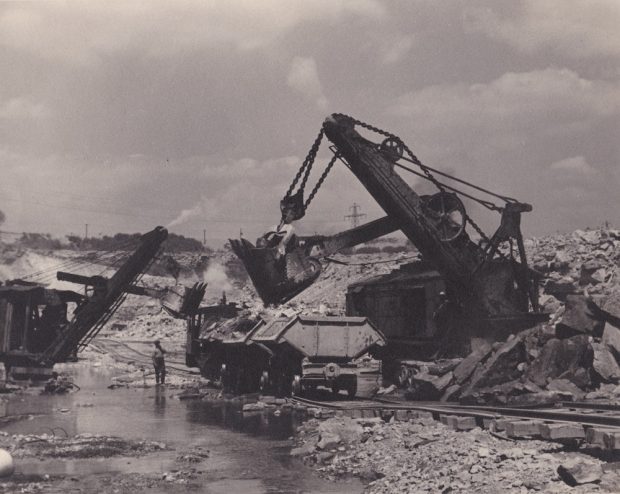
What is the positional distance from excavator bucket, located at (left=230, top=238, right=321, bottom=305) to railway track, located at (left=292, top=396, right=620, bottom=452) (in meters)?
2.31

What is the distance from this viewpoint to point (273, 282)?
1402 cm

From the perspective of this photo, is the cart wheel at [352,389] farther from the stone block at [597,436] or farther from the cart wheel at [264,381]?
the stone block at [597,436]

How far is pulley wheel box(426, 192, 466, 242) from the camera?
1620 cm

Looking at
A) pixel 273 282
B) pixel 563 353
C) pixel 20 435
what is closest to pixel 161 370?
pixel 273 282

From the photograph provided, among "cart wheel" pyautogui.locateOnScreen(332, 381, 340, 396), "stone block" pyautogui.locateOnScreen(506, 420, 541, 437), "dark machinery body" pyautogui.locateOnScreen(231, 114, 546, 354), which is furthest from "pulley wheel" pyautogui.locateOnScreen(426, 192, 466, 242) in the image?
Answer: "stone block" pyautogui.locateOnScreen(506, 420, 541, 437)

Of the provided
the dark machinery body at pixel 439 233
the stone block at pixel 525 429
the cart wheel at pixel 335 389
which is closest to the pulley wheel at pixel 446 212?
the dark machinery body at pixel 439 233

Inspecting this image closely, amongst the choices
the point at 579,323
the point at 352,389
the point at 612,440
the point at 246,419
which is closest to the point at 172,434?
the point at 246,419

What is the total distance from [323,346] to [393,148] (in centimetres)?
453

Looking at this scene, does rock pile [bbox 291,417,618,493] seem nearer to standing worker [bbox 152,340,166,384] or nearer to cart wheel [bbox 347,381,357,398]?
cart wheel [bbox 347,381,357,398]

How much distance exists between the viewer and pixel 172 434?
11.9 meters

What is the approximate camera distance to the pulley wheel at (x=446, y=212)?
1620cm

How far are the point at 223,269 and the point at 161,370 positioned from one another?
173ft

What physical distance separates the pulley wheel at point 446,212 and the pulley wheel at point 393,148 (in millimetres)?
1279

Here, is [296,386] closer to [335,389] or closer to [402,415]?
[335,389]
